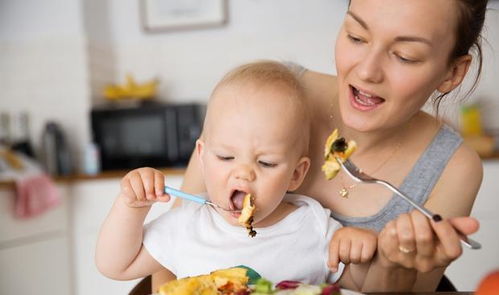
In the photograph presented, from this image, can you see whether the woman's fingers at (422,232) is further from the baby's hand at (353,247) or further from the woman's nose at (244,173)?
the woman's nose at (244,173)

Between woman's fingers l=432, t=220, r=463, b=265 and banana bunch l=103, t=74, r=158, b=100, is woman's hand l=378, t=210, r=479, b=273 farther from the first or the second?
banana bunch l=103, t=74, r=158, b=100

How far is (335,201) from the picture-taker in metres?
1.31

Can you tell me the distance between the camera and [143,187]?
1041 millimetres

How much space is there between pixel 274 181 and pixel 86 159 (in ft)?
8.05

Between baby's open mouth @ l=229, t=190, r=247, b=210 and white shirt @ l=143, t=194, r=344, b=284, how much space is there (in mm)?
80

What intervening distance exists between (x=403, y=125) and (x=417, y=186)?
0.50 feet

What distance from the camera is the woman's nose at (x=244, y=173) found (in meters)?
1.04

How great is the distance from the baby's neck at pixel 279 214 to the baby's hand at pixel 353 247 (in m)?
0.18

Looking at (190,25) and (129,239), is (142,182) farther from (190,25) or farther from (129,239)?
(190,25)

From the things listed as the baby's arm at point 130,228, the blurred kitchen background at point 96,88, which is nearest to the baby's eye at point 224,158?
the baby's arm at point 130,228

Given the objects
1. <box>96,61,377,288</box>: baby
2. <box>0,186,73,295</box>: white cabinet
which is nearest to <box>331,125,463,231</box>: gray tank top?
<box>96,61,377,288</box>: baby

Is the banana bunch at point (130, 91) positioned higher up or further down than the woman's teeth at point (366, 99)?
further down

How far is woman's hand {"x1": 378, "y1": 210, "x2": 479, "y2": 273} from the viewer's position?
0.87m

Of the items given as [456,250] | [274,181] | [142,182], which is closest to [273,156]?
[274,181]
